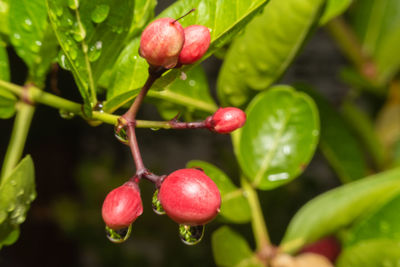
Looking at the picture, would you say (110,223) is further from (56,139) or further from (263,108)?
(56,139)

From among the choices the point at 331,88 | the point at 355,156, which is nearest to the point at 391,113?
the point at 355,156

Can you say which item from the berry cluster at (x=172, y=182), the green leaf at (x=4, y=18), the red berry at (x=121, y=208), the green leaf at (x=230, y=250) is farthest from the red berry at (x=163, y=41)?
the green leaf at (x=230, y=250)

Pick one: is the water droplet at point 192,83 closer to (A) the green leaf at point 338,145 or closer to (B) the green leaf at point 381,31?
(A) the green leaf at point 338,145

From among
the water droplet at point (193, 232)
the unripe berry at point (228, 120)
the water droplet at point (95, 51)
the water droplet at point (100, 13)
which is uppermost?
the water droplet at point (100, 13)

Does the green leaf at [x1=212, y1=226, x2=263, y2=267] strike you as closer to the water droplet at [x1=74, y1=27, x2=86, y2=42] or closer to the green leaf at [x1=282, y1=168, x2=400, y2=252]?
the green leaf at [x1=282, y1=168, x2=400, y2=252]

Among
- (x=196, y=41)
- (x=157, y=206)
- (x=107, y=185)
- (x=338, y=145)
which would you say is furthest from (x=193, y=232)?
(x=107, y=185)

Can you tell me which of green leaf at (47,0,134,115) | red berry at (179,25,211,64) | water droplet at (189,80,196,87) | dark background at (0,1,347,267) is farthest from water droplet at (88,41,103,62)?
dark background at (0,1,347,267)
